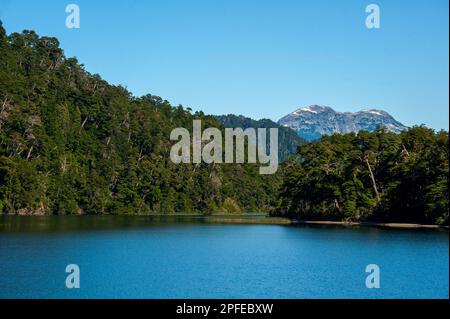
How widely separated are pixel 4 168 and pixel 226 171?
8966cm

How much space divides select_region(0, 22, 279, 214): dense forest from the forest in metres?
0.27

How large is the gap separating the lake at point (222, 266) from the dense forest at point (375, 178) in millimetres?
14269

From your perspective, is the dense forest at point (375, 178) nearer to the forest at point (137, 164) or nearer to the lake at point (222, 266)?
the forest at point (137, 164)

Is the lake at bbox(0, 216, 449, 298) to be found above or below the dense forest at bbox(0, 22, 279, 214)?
below

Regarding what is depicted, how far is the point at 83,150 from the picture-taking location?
15438 cm

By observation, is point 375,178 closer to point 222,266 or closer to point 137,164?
point 222,266

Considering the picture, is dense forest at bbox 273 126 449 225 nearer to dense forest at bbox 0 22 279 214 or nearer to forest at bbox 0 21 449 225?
forest at bbox 0 21 449 225

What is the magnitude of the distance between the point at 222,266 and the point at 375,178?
58711 millimetres

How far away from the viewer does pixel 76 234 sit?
67.0 m

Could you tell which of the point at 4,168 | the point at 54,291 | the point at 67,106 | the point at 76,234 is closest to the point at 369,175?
the point at 76,234

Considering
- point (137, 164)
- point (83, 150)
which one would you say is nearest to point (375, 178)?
point (83, 150)

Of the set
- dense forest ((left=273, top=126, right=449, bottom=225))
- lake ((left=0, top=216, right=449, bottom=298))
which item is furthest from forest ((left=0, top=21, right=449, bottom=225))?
lake ((left=0, top=216, right=449, bottom=298))

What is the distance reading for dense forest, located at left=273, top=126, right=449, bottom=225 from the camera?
3039 inches

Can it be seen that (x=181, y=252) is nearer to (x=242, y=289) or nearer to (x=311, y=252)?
(x=311, y=252)
